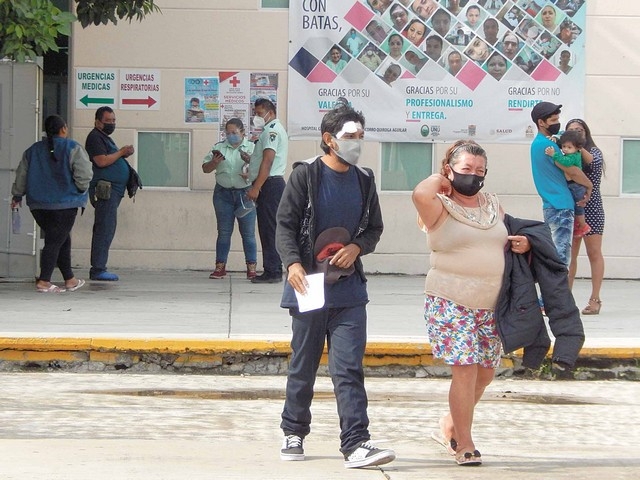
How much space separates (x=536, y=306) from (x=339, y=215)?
3.36ft

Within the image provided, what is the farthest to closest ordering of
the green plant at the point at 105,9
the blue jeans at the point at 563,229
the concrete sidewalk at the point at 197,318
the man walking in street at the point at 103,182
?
1. the man walking in street at the point at 103,182
2. the green plant at the point at 105,9
3. the blue jeans at the point at 563,229
4. the concrete sidewalk at the point at 197,318

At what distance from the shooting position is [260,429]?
6.68 meters

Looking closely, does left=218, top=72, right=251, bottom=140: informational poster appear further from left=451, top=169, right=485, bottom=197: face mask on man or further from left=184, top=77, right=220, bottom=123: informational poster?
left=451, top=169, right=485, bottom=197: face mask on man

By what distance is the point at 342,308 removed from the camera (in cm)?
577

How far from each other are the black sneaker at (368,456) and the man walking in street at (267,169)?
6301 mm

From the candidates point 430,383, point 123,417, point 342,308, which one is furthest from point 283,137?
point 342,308

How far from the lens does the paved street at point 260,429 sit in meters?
5.60

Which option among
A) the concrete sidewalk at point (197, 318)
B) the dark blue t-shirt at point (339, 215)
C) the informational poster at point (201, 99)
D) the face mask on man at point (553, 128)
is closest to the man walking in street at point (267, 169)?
the concrete sidewalk at point (197, 318)

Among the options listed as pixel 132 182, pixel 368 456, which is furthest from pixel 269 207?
pixel 368 456

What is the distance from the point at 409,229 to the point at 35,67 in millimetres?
4416

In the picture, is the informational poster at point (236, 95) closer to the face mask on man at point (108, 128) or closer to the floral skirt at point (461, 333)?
the face mask on man at point (108, 128)

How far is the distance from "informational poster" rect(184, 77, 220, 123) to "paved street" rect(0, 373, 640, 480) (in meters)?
5.30

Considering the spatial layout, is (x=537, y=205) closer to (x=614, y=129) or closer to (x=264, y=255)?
(x=614, y=129)

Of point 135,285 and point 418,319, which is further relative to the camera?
point 135,285
